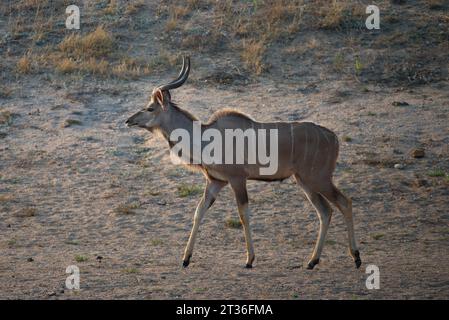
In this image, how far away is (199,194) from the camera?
1131 centimetres

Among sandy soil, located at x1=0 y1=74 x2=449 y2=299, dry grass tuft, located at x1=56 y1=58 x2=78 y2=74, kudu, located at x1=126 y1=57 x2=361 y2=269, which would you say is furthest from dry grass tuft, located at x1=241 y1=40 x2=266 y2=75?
kudu, located at x1=126 y1=57 x2=361 y2=269

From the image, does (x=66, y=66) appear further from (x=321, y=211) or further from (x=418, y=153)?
(x=321, y=211)

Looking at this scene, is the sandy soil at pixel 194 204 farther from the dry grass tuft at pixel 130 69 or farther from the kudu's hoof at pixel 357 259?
the dry grass tuft at pixel 130 69

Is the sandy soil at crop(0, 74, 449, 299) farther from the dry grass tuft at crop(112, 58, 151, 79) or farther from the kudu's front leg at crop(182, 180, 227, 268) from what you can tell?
the dry grass tuft at crop(112, 58, 151, 79)

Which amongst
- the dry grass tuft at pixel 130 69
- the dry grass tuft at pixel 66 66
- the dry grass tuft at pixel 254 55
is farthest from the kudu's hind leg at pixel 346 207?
the dry grass tuft at pixel 66 66

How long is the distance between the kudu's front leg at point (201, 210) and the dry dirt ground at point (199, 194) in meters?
0.13

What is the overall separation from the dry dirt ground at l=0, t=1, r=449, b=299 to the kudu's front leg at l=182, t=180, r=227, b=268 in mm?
129

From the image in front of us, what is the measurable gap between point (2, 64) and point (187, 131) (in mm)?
5709

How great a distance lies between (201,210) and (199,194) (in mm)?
2050

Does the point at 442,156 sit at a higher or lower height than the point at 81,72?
lower

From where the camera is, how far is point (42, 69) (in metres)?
14.2

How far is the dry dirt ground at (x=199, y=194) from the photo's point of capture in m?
8.57
